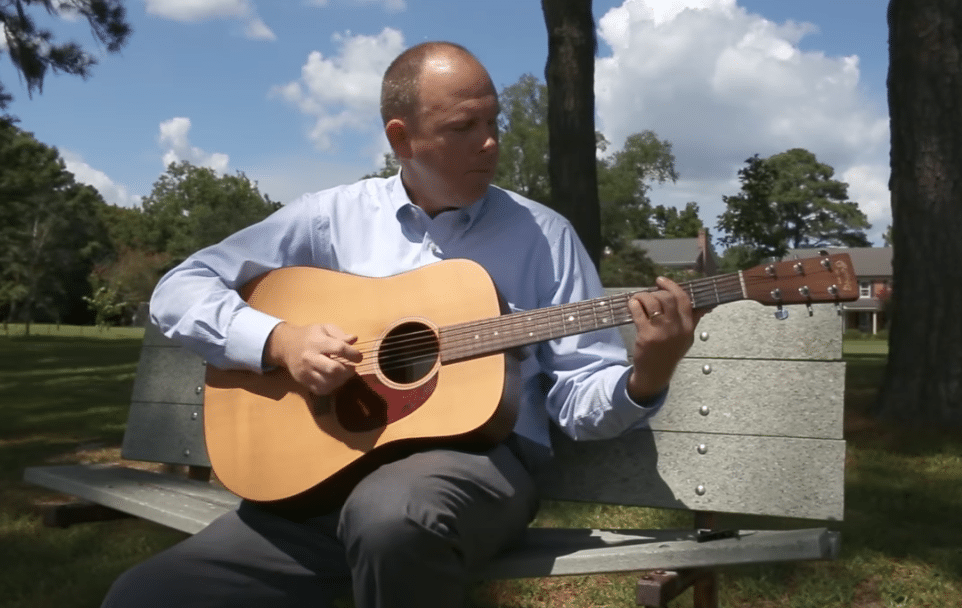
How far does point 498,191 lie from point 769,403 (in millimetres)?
919

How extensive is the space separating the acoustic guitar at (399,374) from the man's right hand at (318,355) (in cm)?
5

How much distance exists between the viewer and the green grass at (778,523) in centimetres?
374

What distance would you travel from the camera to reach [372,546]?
2.30 m

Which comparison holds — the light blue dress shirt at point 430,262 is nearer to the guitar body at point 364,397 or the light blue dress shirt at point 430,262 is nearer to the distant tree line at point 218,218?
the guitar body at point 364,397

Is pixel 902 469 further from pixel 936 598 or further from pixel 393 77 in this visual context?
pixel 393 77

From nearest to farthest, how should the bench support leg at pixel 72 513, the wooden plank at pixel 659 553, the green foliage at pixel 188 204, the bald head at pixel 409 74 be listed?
the wooden plank at pixel 659 553 < the bald head at pixel 409 74 < the bench support leg at pixel 72 513 < the green foliage at pixel 188 204

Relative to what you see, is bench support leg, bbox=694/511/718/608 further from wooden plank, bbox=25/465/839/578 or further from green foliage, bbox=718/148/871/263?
green foliage, bbox=718/148/871/263

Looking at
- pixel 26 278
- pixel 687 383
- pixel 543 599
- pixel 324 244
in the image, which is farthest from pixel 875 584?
pixel 26 278

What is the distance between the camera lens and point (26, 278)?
51.0 meters

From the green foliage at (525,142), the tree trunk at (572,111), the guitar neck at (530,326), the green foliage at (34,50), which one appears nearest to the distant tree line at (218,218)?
the green foliage at (525,142)

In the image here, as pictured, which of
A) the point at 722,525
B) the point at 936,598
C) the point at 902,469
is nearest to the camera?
the point at 936,598

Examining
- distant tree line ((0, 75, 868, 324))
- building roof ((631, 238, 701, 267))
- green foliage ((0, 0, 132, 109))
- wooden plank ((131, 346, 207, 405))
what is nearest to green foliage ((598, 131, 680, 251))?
distant tree line ((0, 75, 868, 324))

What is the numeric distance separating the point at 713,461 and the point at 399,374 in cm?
85

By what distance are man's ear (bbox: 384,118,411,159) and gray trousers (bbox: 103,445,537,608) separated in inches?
35.6
